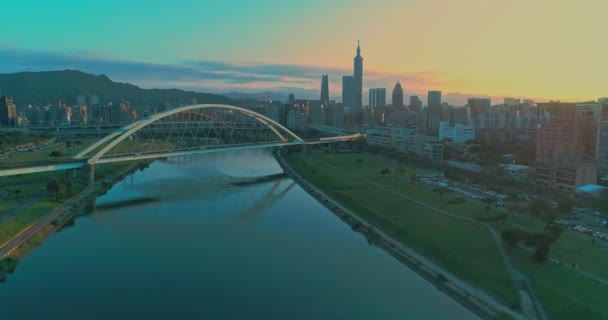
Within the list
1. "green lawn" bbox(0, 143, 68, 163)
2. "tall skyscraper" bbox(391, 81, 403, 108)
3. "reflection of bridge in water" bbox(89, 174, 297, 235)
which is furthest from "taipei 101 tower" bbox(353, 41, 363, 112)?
"reflection of bridge in water" bbox(89, 174, 297, 235)

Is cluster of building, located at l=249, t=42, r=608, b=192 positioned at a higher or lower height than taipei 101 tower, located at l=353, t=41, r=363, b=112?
lower

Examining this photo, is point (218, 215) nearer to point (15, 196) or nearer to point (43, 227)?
point (43, 227)

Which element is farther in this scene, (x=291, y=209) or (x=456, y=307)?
(x=291, y=209)

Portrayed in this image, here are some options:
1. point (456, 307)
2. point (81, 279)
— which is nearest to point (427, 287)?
point (456, 307)

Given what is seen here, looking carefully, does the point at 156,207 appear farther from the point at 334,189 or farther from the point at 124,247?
the point at 334,189

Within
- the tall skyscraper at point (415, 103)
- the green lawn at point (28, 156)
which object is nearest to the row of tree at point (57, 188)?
the green lawn at point (28, 156)

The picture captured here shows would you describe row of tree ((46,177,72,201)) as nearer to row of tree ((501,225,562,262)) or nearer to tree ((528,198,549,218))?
row of tree ((501,225,562,262))

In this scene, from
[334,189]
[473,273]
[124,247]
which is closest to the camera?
[473,273]

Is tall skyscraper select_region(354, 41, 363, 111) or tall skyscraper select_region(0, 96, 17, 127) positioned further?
tall skyscraper select_region(354, 41, 363, 111)
